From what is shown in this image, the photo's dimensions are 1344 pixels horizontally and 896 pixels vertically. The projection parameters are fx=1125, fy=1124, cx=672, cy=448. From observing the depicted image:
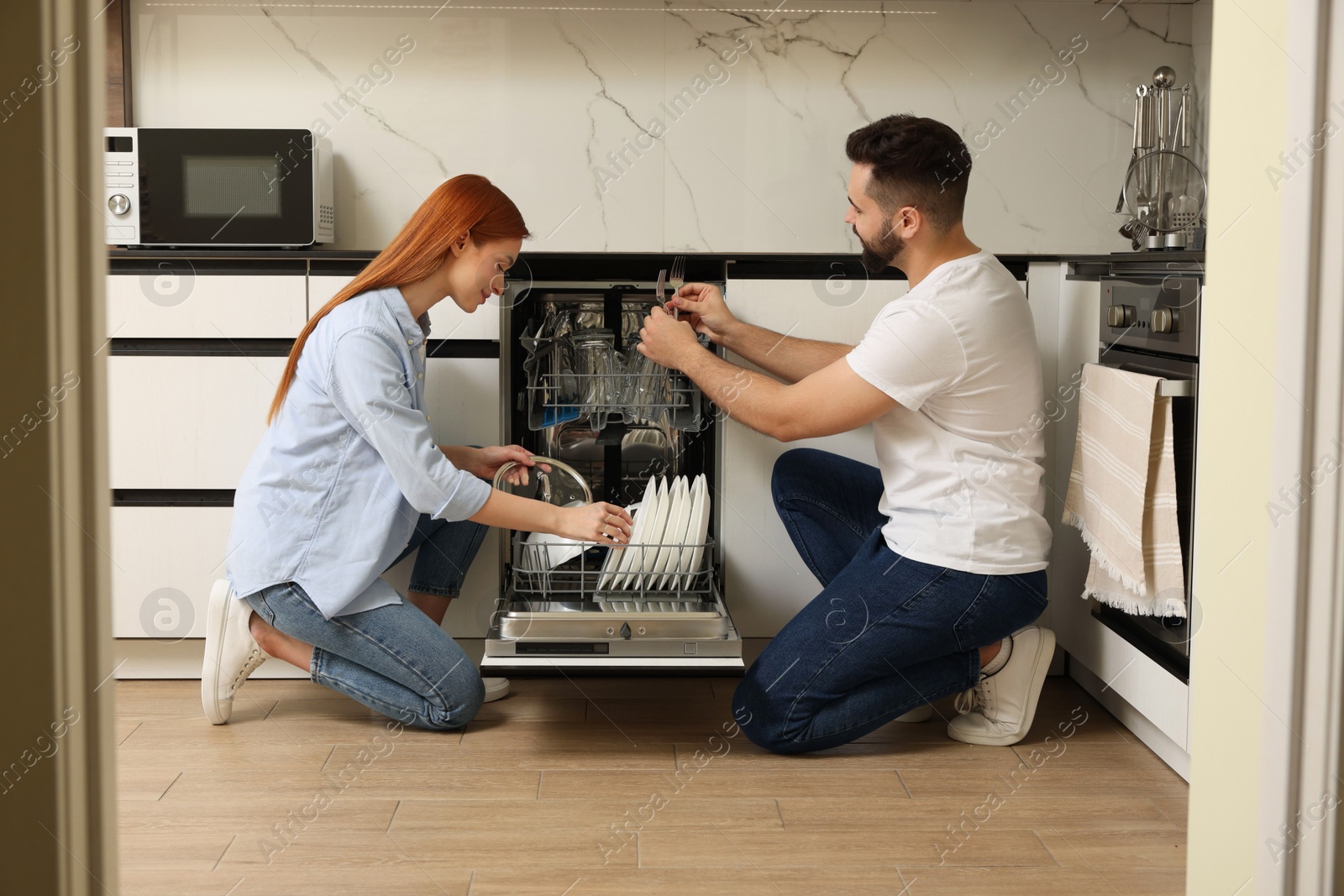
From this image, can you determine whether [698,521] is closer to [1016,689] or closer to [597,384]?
[597,384]

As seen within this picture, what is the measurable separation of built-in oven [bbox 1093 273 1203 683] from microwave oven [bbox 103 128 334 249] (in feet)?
5.58

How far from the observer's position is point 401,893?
60.1 inches

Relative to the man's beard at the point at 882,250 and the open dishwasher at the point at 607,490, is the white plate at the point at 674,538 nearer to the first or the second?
the open dishwasher at the point at 607,490

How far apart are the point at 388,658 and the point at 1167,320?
150 cm

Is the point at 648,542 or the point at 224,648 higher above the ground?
the point at 648,542

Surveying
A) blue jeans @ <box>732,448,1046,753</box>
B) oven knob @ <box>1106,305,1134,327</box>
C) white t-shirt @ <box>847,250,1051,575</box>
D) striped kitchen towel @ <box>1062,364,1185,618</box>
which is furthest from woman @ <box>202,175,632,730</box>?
oven knob @ <box>1106,305,1134,327</box>

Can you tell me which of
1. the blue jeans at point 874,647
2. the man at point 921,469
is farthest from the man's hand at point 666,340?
the blue jeans at point 874,647

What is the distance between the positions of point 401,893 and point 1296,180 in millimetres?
1349

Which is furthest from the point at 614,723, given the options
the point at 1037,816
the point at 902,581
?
the point at 1037,816

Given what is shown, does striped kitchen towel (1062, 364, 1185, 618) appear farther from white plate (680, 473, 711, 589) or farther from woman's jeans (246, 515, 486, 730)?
woman's jeans (246, 515, 486, 730)

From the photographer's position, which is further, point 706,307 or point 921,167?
point 706,307

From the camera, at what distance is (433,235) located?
2.06m

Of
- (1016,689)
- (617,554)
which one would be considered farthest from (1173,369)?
(617,554)

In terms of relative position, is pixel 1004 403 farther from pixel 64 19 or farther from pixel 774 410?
pixel 64 19
